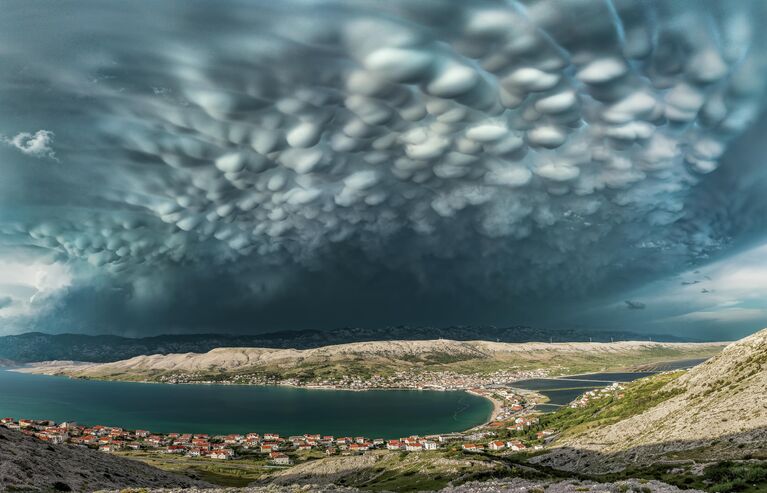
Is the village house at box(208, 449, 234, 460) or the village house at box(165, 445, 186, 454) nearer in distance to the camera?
the village house at box(208, 449, 234, 460)

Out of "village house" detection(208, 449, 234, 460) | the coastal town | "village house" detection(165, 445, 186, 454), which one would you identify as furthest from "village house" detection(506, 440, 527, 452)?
"village house" detection(165, 445, 186, 454)

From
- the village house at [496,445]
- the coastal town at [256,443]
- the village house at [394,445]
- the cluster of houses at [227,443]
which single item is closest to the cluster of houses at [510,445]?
the village house at [496,445]

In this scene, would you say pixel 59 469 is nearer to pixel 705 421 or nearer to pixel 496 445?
pixel 705 421

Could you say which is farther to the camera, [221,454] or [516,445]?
[221,454]

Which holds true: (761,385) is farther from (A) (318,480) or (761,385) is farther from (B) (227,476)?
(B) (227,476)

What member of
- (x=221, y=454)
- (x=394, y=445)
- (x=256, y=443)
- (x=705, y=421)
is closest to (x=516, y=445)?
(x=394, y=445)

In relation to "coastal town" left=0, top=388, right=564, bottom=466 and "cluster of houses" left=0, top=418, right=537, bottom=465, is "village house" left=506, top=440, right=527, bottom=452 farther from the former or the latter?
"cluster of houses" left=0, top=418, right=537, bottom=465

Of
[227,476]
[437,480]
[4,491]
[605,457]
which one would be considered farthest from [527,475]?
[227,476]
